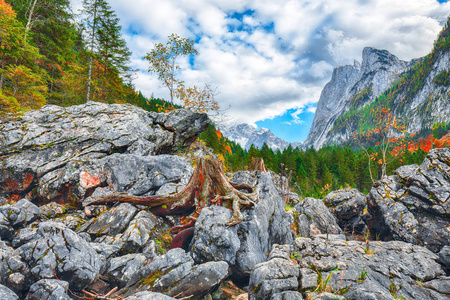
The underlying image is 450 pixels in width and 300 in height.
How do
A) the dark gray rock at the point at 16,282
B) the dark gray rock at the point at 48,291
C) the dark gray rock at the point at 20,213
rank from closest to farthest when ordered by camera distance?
the dark gray rock at the point at 48,291 < the dark gray rock at the point at 16,282 < the dark gray rock at the point at 20,213

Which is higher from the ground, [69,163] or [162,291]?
[69,163]

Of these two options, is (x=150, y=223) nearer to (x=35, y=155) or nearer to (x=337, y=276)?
(x=337, y=276)

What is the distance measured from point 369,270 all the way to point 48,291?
29.1 feet

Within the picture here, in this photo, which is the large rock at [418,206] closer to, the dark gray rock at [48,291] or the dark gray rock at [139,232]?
Result: the dark gray rock at [139,232]

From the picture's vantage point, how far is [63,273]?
6.41m

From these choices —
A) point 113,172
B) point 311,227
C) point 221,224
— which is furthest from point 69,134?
A: point 311,227

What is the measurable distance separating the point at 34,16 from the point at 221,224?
40411mm

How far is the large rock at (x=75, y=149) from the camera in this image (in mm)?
12734

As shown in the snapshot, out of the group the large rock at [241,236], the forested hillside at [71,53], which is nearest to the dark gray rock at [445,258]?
the large rock at [241,236]

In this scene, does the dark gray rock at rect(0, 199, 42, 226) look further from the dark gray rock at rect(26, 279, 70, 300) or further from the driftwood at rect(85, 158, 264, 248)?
the dark gray rock at rect(26, 279, 70, 300)

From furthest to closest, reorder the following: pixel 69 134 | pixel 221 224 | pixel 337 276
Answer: pixel 69 134 < pixel 221 224 < pixel 337 276

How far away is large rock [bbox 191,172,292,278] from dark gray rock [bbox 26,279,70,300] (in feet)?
13.0

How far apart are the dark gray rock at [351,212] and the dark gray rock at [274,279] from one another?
10.8 meters

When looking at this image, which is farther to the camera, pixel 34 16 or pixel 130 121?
pixel 34 16
